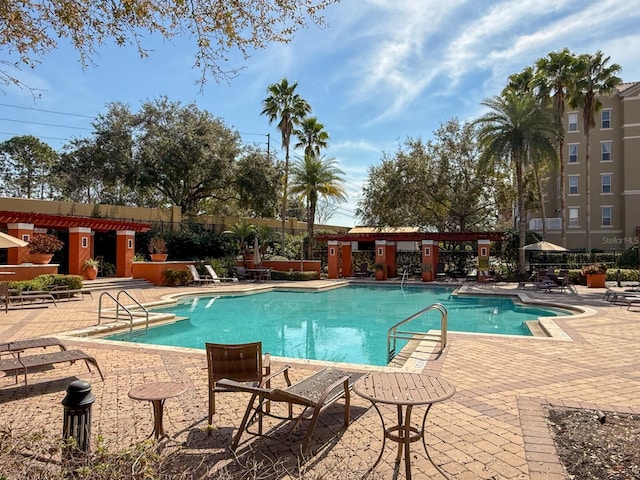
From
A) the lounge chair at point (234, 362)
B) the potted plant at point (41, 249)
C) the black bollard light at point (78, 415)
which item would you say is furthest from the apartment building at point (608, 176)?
the black bollard light at point (78, 415)

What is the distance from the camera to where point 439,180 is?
2653 centimetres

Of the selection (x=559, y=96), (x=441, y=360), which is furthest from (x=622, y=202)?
(x=441, y=360)

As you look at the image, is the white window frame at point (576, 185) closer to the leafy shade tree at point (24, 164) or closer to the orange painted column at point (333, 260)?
the orange painted column at point (333, 260)

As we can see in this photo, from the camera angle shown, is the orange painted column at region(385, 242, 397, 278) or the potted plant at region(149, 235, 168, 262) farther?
the orange painted column at region(385, 242, 397, 278)

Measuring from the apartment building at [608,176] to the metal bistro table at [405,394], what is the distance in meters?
34.7

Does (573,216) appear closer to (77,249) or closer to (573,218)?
(573,218)

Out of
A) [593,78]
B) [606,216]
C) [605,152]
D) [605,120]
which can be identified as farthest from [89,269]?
[605,120]

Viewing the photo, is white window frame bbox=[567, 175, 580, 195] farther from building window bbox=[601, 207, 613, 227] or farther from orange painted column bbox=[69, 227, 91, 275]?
orange painted column bbox=[69, 227, 91, 275]

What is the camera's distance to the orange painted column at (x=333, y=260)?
84.1ft

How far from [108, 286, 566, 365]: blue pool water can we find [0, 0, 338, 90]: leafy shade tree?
5.86 metres

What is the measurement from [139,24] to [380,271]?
20.5 meters

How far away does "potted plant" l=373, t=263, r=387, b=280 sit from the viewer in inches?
954

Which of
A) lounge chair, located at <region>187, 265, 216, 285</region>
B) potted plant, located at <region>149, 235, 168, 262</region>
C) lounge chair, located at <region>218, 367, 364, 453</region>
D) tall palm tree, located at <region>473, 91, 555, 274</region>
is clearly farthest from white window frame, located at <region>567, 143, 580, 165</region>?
lounge chair, located at <region>218, 367, 364, 453</region>

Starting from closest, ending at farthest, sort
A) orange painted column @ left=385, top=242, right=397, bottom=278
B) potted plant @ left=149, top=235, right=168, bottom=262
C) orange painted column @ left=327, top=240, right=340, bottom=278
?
potted plant @ left=149, top=235, right=168, bottom=262, orange painted column @ left=385, top=242, right=397, bottom=278, orange painted column @ left=327, top=240, right=340, bottom=278
